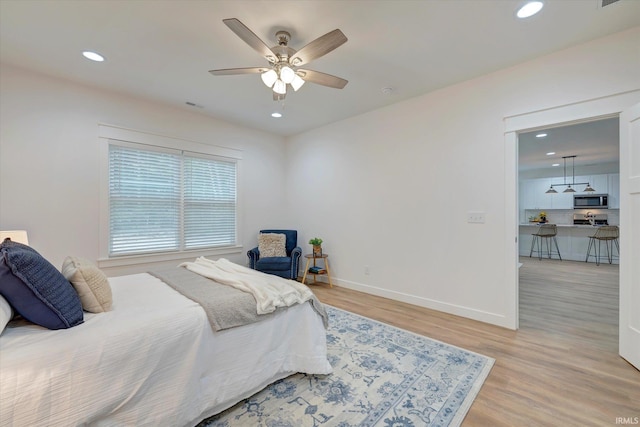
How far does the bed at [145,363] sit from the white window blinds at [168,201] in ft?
6.75

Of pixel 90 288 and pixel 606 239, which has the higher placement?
pixel 90 288

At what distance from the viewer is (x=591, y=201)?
24.7 ft

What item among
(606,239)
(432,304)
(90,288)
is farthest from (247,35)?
(606,239)

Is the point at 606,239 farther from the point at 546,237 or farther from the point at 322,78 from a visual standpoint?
the point at 322,78

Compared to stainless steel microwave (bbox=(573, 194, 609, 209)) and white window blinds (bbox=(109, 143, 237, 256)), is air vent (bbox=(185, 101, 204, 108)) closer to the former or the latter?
white window blinds (bbox=(109, 143, 237, 256))

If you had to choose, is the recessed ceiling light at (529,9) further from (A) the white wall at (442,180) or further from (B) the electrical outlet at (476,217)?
(B) the electrical outlet at (476,217)

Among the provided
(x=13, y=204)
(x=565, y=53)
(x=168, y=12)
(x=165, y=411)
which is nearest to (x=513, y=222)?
(x=565, y=53)

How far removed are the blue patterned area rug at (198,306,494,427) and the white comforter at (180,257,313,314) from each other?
0.60 metres

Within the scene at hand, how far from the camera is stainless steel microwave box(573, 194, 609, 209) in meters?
7.36

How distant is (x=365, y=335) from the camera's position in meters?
2.78

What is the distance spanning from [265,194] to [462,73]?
12.0 ft

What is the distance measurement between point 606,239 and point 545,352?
6.47 m

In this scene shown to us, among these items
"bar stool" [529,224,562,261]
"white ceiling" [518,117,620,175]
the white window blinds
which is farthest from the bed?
"bar stool" [529,224,562,261]

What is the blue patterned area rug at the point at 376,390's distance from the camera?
65.8 inches
